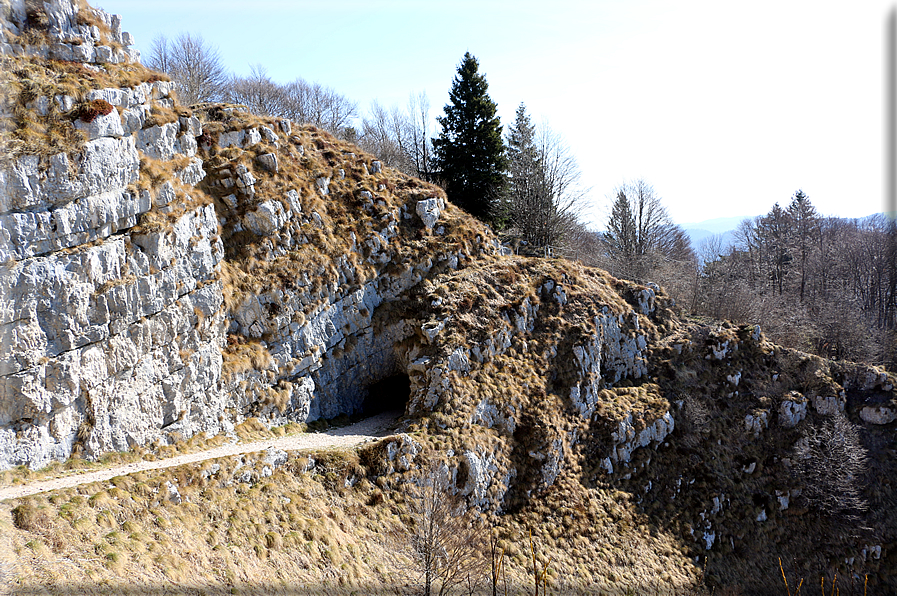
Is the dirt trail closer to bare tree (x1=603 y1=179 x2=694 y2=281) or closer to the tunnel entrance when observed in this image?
the tunnel entrance

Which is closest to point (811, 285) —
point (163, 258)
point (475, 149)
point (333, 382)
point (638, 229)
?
point (638, 229)

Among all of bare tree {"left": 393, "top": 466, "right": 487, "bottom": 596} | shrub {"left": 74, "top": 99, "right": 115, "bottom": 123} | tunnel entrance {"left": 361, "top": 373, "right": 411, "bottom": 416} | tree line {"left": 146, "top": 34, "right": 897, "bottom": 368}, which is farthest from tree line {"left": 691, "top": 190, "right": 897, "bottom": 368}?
shrub {"left": 74, "top": 99, "right": 115, "bottom": 123}

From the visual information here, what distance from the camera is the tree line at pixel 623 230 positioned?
32.7m

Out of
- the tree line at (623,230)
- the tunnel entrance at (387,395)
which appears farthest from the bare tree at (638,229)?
the tunnel entrance at (387,395)

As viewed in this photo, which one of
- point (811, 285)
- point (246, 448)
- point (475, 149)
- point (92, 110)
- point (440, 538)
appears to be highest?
point (475, 149)

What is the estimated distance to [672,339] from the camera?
27297 mm

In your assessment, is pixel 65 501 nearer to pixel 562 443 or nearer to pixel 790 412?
pixel 562 443

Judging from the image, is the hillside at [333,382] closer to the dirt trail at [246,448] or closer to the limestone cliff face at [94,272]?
the limestone cliff face at [94,272]

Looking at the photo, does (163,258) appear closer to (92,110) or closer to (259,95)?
(92,110)

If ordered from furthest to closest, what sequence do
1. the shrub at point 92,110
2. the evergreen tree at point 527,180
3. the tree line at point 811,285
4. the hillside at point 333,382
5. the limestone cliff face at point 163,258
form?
1. the evergreen tree at point 527,180
2. the tree line at point 811,285
3. the shrub at point 92,110
4. the limestone cliff face at point 163,258
5. the hillside at point 333,382

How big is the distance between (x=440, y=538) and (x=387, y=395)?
1014 centimetres

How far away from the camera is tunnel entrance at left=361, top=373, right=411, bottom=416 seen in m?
23.0

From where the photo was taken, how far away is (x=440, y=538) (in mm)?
14750

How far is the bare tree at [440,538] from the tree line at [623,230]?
20.4 meters
